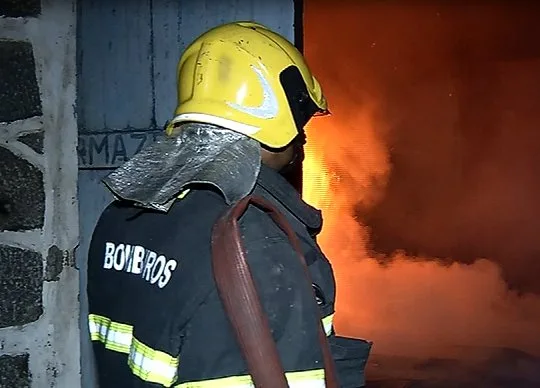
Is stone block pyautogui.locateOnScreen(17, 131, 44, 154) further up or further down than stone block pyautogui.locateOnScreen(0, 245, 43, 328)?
further up

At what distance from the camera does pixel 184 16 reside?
98.5 inches

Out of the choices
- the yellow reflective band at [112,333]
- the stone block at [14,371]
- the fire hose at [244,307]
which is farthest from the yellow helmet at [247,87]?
the stone block at [14,371]

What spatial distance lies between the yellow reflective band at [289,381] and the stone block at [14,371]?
3.48 ft

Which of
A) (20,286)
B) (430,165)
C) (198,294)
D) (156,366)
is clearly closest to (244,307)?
(198,294)

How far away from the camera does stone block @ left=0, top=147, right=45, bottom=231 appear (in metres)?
2.39

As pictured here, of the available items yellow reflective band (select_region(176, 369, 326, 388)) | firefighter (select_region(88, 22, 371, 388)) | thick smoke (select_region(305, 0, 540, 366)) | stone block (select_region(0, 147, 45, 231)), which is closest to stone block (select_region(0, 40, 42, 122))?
stone block (select_region(0, 147, 45, 231))

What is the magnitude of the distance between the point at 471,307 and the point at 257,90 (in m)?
3.18

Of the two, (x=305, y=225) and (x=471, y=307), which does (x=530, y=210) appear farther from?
(x=305, y=225)

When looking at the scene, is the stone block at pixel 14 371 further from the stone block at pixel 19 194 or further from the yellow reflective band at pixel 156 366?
the yellow reflective band at pixel 156 366

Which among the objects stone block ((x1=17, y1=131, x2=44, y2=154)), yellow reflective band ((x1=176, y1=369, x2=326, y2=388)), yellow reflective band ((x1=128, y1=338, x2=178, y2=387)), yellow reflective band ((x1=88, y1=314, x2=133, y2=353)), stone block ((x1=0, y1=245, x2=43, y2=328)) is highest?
stone block ((x1=17, y1=131, x2=44, y2=154))

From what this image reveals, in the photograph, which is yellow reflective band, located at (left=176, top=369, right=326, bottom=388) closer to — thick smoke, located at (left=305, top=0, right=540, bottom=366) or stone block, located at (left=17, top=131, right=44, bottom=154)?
A: stone block, located at (left=17, top=131, right=44, bottom=154)

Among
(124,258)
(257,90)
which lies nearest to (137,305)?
(124,258)

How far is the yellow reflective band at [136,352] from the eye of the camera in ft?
4.98

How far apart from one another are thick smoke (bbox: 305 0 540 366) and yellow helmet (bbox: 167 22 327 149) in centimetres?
268
